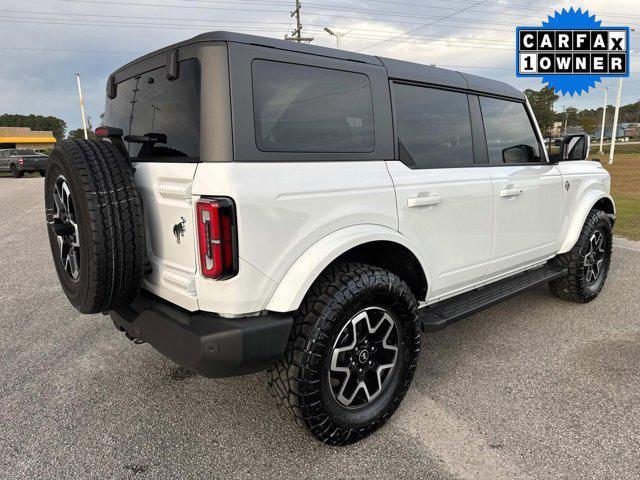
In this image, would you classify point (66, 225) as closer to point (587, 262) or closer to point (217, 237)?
point (217, 237)

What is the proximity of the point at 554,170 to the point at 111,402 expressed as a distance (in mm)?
3678

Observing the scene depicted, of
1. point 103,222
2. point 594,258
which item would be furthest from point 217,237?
point 594,258

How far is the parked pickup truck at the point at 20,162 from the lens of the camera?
2256 centimetres

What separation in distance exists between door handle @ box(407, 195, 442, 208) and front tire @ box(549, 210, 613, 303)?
80.8 inches

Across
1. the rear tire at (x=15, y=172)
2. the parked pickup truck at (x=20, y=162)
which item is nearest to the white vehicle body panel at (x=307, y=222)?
the parked pickup truck at (x=20, y=162)

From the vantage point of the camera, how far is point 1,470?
2160 millimetres

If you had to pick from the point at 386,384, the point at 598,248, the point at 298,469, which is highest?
the point at 598,248

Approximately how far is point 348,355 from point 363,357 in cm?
10

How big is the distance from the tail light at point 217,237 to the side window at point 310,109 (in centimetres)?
35

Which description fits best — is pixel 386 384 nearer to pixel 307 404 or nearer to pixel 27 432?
pixel 307 404

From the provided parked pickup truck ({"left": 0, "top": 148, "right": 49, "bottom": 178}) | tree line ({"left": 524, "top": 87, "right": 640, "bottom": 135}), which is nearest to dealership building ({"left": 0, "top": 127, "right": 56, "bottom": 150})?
parked pickup truck ({"left": 0, "top": 148, "right": 49, "bottom": 178})

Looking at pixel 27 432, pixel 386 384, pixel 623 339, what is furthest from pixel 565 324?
pixel 27 432

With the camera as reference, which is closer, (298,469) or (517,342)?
(298,469)

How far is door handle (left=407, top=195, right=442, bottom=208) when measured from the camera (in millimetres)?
2568
